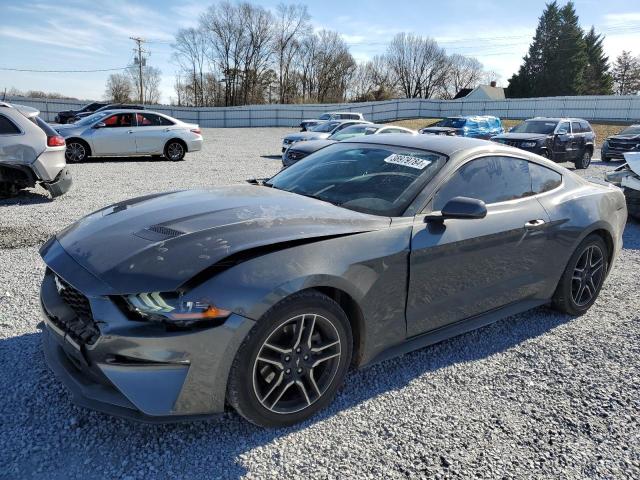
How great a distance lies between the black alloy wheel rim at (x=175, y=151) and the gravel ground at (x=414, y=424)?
37.8ft

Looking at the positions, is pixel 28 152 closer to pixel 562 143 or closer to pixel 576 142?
pixel 562 143

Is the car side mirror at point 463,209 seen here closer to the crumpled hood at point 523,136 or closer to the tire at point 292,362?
the tire at point 292,362

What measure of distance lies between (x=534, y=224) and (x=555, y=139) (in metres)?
14.4

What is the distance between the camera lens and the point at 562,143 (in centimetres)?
1625

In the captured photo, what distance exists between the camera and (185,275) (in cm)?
221

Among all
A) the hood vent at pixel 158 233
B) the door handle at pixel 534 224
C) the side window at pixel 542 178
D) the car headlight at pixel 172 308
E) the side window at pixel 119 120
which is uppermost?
the side window at pixel 119 120

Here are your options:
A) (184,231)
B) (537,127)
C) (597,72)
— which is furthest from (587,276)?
(597,72)

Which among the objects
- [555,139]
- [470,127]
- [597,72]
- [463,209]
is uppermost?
[597,72]

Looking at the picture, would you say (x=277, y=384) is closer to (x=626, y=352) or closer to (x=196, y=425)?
(x=196, y=425)

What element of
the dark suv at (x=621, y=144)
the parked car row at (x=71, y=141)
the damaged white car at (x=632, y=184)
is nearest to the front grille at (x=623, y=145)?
the dark suv at (x=621, y=144)

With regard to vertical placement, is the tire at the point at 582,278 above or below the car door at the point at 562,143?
below

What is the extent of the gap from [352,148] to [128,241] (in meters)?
2.03

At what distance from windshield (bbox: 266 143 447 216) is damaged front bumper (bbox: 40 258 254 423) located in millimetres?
1303

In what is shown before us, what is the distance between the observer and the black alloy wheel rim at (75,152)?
13422mm
